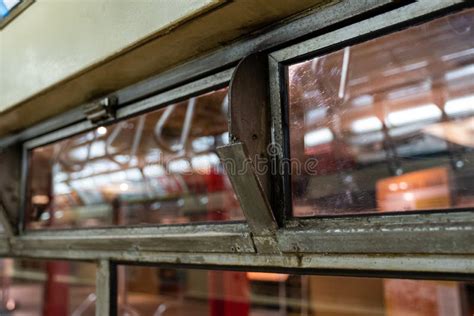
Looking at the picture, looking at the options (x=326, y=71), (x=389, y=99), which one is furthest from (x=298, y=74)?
(x=389, y=99)

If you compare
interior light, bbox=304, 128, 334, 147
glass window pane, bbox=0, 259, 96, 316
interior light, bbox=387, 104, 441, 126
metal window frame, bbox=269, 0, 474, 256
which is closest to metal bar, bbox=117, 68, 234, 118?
metal window frame, bbox=269, 0, 474, 256

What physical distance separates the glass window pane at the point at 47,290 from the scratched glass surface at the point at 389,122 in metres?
2.19

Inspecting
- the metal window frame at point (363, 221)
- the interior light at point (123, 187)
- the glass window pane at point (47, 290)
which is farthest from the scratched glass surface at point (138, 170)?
the glass window pane at point (47, 290)

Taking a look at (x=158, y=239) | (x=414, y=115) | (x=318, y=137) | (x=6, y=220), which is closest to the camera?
(x=158, y=239)

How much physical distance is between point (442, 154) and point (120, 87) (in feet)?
9.63

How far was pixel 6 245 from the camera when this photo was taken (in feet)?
5.97

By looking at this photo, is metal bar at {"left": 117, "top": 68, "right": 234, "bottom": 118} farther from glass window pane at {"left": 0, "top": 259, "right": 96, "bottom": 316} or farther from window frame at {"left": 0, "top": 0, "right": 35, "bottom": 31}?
glass window pane at {"left": 0, "top": 259, "right": 96, "bottom": 316}

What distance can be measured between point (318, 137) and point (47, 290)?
478 cm

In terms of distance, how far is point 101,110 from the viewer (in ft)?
4.34

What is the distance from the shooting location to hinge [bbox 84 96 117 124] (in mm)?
1313

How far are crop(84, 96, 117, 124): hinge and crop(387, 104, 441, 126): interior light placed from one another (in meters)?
2.55

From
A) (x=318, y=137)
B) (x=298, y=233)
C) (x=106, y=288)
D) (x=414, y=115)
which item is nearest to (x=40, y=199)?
(x=106, y=288)
